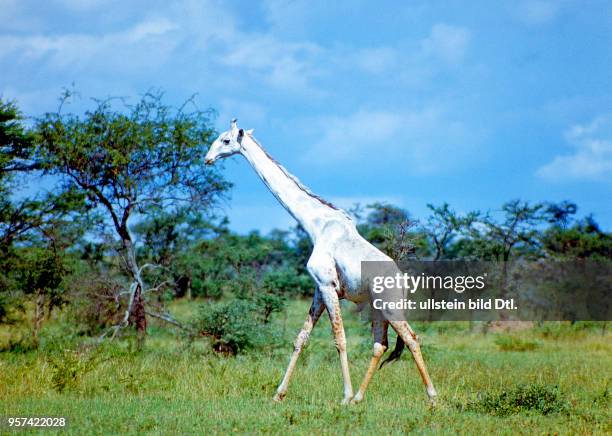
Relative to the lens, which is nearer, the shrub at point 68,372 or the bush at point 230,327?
the shrub at point 68,372

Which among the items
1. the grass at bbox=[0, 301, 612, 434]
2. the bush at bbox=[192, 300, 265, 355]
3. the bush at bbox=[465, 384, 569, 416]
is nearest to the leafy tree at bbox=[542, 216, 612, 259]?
the grass at bbox=[0, 301, 612, 434]

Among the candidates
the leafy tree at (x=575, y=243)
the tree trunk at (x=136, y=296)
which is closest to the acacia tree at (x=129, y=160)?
the tree trunk at (x=136, y=296)

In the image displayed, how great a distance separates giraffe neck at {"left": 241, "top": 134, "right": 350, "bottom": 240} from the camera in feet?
31.4

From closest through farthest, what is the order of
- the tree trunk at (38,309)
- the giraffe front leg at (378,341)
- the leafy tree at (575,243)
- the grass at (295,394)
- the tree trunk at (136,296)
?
the grass at (295,394) < the giraffe front leg at (378,341) < the tree trunk at (136,296) < the tree trunk at (38,309) < the leafy tree at (575,243)

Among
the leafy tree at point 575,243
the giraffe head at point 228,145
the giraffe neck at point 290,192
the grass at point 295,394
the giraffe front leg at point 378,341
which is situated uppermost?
the leafy tree at point 575,243

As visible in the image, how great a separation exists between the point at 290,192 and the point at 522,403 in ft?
13.9

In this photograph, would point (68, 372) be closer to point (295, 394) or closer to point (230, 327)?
point (295, 394)

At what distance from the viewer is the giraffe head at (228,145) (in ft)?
33.1

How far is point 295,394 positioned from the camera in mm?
9703

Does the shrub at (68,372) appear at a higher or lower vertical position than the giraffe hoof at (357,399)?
higher

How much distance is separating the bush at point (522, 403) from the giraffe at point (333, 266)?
2.18 feet

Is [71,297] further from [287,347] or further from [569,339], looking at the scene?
[569,339]

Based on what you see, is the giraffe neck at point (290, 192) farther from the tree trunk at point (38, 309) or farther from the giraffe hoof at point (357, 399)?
the tree trunk at point (38, 309)

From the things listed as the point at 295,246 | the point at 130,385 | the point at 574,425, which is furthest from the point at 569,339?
the point at 295,246
